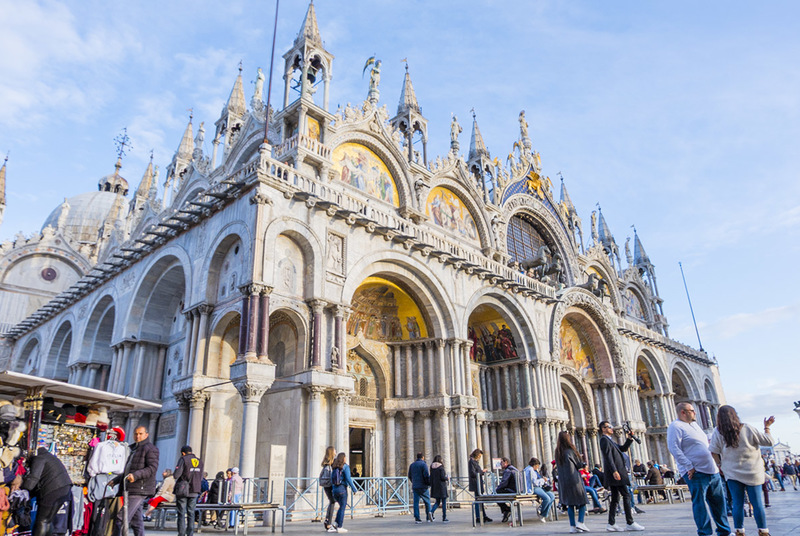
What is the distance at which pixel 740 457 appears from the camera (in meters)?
5.42

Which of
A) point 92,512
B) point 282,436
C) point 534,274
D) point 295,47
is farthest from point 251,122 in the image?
point 92,512

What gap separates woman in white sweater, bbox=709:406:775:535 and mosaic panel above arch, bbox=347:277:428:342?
533 inches

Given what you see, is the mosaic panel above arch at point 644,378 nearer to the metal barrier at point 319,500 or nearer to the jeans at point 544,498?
the metal barrier at point 319,500

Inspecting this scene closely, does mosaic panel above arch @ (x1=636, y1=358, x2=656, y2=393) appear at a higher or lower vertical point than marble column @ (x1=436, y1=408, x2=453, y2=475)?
higher

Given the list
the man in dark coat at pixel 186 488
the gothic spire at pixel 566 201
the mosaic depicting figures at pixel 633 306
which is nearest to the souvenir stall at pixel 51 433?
the man in dark coat at pixel 186 488

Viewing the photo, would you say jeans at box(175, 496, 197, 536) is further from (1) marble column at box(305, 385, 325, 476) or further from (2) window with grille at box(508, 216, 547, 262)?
(2) window with grille at box(508, 216, 547, 262)

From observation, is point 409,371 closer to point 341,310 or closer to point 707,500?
point 341,310

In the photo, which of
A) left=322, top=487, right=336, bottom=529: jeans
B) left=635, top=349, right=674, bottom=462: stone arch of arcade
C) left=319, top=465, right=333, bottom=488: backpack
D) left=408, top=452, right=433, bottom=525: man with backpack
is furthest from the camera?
left=635, top=349, right=674, bottom=462: stone arch of arcade

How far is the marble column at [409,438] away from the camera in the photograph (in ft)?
60.4

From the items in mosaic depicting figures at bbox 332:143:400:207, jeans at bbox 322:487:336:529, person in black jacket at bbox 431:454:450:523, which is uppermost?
mosaic depicting figures at bbox 332:143:400:207

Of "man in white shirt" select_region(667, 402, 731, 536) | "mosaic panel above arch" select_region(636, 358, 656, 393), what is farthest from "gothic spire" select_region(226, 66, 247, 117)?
"mosaic panel above arch" select_region(636, 358, 656, 393)

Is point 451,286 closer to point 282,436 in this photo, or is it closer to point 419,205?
point 419,205

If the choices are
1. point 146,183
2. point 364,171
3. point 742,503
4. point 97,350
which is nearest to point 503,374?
point 364,171

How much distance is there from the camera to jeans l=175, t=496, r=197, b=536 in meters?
8.20
